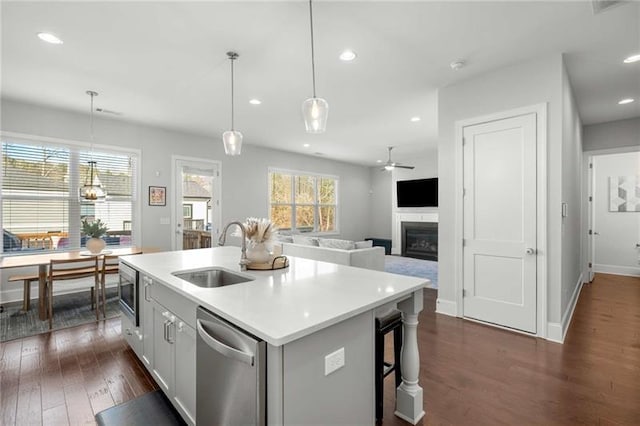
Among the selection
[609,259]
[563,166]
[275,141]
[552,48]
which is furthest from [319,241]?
[609,259]

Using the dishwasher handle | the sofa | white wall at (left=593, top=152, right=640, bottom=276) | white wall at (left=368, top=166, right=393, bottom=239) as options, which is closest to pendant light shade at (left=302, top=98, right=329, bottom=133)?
the dishwasher handle

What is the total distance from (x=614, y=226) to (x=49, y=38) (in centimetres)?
904

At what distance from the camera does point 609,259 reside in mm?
5992

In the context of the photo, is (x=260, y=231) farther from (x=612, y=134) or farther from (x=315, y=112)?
(x=612, y=134)

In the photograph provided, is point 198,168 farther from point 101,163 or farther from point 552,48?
point 552,48

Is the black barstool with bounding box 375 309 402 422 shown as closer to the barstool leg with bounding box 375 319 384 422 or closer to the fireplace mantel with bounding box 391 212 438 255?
the barstool leg with bounding box 375 319 384 422

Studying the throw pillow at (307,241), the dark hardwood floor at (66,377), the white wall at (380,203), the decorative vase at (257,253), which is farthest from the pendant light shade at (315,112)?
the white wall at (380,203)

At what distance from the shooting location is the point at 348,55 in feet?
9.45

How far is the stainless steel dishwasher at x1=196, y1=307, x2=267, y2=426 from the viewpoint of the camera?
112cm

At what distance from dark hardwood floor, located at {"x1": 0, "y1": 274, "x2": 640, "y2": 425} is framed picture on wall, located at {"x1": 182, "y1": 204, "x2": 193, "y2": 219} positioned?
8.85 feet

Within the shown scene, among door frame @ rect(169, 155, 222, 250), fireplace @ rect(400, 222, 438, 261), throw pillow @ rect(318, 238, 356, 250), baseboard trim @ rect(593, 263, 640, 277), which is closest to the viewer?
throw pillow @ rect(318, 238, 356, 250)

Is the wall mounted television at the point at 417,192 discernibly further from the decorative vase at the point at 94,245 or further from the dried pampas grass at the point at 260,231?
the decorative vase at the point at 94,245

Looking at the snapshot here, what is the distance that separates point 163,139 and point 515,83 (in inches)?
215

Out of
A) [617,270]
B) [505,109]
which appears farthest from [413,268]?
[505,109]
